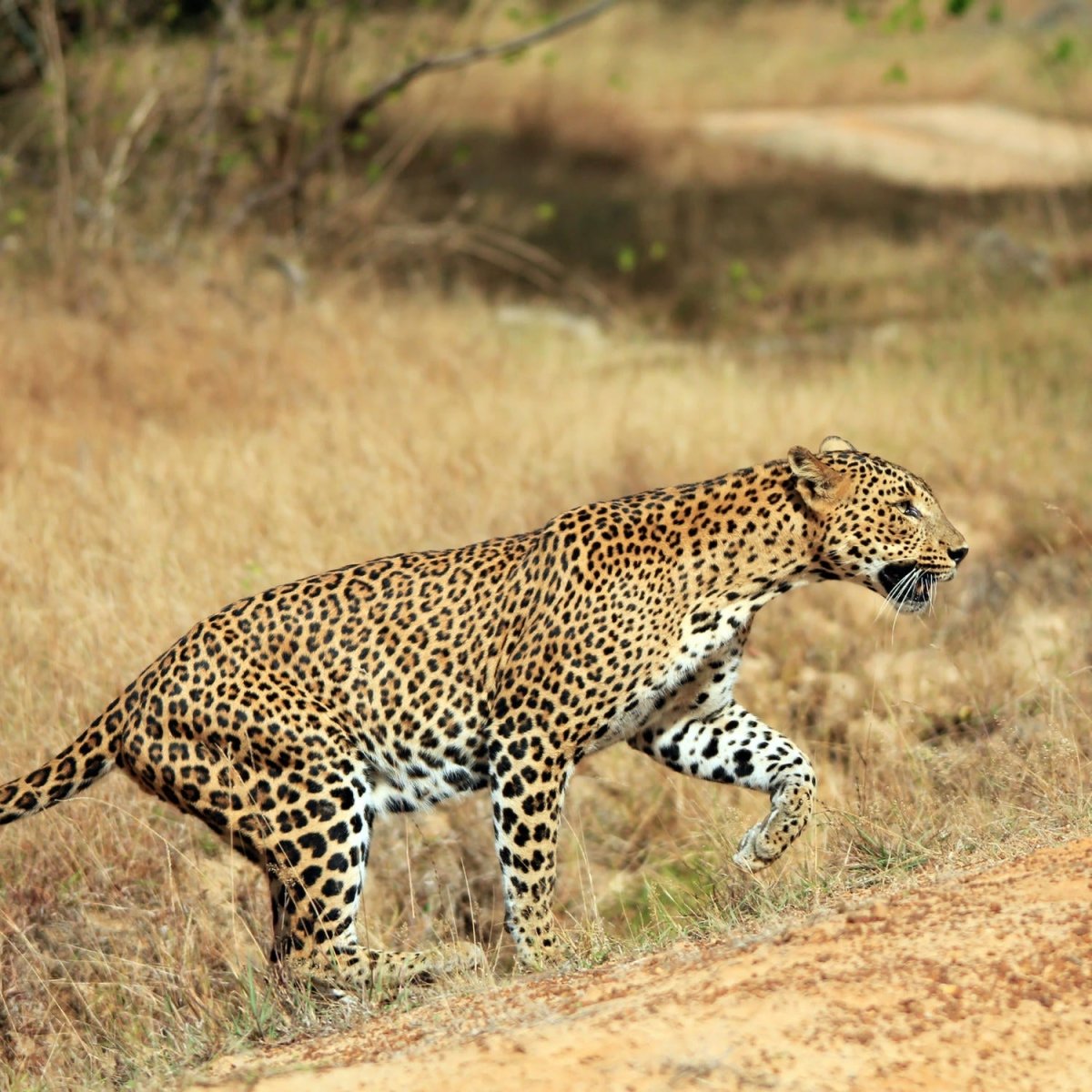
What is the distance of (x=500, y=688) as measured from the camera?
5781 mm

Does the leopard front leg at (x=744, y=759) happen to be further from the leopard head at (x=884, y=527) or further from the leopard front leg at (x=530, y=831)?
the leopard head at (x=884, y=527)

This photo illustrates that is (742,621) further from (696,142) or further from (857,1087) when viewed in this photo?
(696,142)

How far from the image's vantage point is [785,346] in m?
14.5

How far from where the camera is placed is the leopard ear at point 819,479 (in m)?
5.75

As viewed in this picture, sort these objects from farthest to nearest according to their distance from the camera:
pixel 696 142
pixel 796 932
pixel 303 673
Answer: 1. pixel 696 142
2. pixel 303 673
3. pixel 796 932

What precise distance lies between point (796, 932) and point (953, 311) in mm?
11042

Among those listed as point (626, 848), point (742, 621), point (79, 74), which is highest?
point (79, 74)

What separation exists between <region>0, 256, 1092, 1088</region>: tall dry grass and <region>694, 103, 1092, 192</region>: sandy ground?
687cm

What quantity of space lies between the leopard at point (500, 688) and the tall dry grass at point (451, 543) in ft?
0.86

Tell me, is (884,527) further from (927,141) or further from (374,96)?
(927,141)

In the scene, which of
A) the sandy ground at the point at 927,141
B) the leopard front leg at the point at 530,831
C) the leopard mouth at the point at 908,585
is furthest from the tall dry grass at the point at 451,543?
the sandy ground at the point at 927,141

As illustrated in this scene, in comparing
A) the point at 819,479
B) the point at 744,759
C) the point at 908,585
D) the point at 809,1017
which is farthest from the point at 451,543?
the point at 809,1017

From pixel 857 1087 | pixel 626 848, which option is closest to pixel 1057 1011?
pixel 857 1087

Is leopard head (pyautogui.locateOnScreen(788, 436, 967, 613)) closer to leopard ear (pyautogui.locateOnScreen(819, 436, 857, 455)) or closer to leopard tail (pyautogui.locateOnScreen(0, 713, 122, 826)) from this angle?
leopard ear (pyautogui.locateOnScreen(819, 436, 857, 455))
